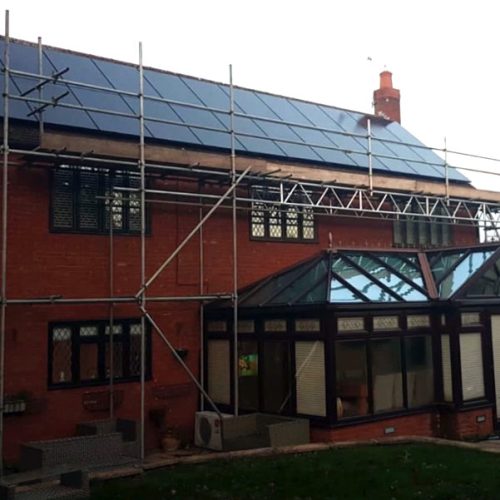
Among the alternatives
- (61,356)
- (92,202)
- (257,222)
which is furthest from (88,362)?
(257,222)

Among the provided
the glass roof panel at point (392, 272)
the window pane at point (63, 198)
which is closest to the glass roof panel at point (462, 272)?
the glass roof panel at point (392, 272)

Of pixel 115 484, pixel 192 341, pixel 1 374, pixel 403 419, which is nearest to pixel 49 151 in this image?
pixel 1 374

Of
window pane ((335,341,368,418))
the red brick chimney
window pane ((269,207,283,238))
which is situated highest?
the red brick chimney

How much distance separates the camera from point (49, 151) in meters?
12.1

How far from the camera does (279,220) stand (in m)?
16.4

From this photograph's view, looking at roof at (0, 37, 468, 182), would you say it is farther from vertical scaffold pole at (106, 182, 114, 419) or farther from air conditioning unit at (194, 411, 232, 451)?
air conditioning unit at (194, 411, 232, 451)

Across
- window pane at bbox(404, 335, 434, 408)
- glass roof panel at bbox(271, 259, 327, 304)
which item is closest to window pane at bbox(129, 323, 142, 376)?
glass roof panel at bbox(271, 259, 327, 304)

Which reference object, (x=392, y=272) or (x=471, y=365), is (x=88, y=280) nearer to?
(x=392, y=272)

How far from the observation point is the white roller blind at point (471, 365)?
547 inches

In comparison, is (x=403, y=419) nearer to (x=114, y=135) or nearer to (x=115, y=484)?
(x=115, y=484)

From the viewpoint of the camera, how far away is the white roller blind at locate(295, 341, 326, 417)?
492 inches

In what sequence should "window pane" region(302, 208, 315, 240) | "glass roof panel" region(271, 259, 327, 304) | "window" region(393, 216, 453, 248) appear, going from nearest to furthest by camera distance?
"glass roof panel" region(271, 259, 327, 304), "window pane" region(302, 208, 315, 240), "window" region(393, 216, 453, 248)

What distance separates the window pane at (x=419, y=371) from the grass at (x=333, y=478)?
8.23ft

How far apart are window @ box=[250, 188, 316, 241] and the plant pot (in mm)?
5006
